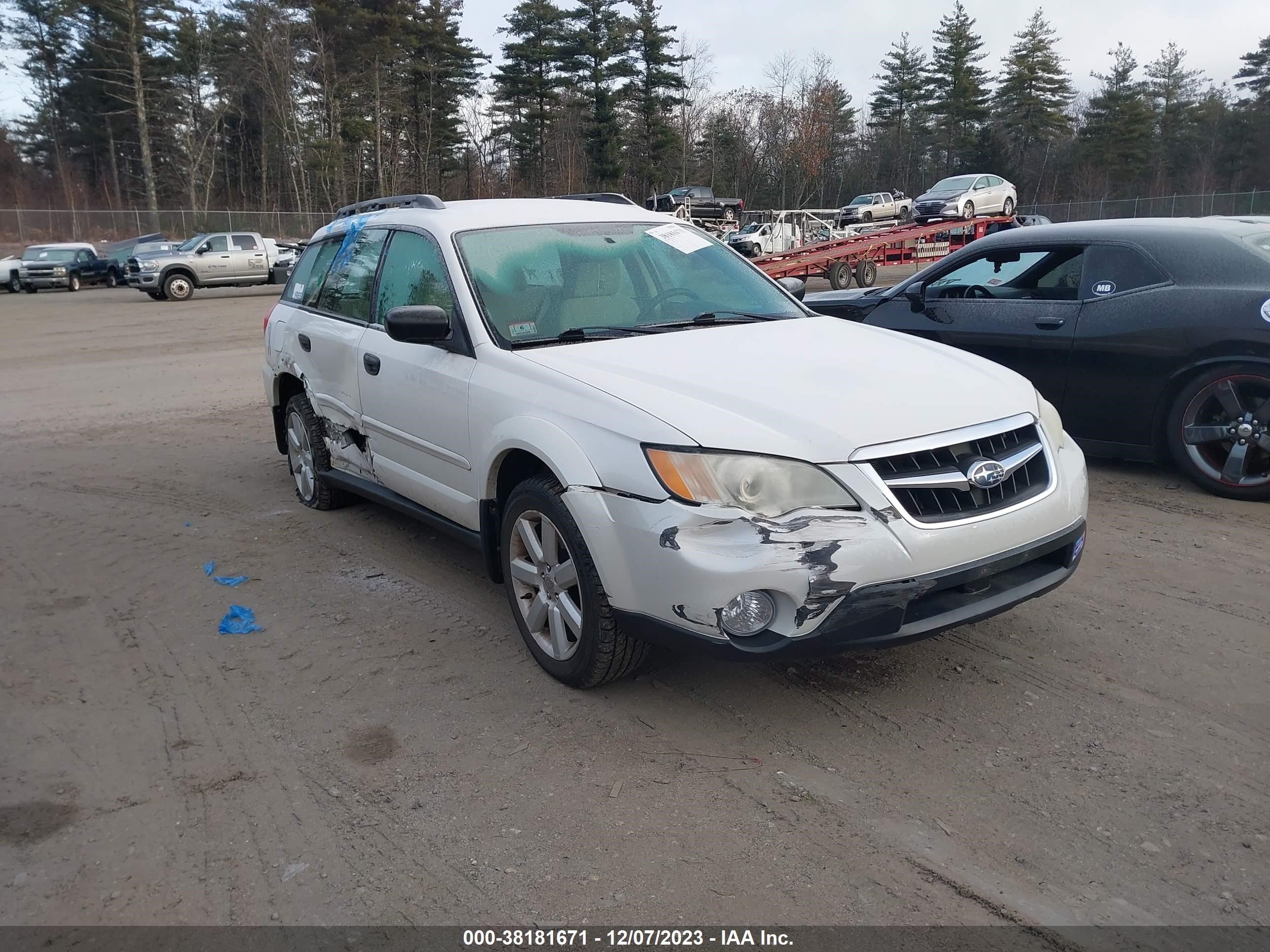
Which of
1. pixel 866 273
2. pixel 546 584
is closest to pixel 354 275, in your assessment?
pixel 546 584

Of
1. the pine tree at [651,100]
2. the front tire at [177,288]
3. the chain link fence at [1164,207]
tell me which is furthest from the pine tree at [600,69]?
the front tire at [177,288]

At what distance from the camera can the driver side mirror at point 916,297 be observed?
719cm

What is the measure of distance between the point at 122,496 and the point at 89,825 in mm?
4415

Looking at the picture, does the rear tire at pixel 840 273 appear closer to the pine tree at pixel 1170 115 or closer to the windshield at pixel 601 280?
the windshield at pixel 601 280

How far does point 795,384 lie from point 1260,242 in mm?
4051

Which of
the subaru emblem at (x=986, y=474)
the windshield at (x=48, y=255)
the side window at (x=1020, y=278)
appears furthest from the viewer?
the windshield at (x=48, y=255)

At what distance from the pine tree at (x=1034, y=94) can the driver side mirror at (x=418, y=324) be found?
7282cm

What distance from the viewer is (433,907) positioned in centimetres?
255

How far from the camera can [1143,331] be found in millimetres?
5914

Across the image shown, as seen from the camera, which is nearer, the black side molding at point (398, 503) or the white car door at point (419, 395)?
the white car door at point (419, 395)

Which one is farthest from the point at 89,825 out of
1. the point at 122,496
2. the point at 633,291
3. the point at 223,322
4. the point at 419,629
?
the point at 223,322

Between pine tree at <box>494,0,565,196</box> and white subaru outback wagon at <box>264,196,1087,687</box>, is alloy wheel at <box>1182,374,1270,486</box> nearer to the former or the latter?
white subaru outback wagon at <box>264,196,1087,687</box>

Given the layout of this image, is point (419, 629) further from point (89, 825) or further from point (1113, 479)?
point (1113, 479)
